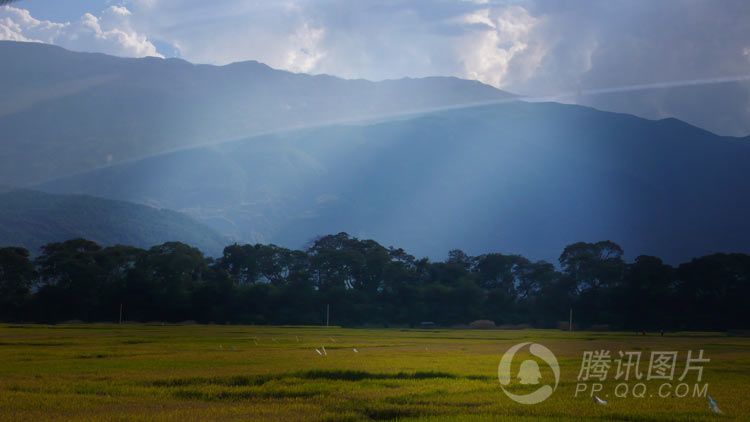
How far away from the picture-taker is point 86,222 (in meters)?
135

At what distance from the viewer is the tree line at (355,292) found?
251ft

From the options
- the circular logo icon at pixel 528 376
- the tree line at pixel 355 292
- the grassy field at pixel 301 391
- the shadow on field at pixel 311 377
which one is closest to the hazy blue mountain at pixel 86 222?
the tree line at pixel 355 292

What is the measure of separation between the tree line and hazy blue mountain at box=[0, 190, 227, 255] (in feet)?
159

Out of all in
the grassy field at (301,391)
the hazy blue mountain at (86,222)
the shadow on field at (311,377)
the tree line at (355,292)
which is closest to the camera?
the grassy field at (301,391)

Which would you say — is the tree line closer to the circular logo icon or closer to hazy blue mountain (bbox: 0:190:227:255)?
hazy blue mountain (bbox: 0:190:227:255)

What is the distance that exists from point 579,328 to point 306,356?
57.4m

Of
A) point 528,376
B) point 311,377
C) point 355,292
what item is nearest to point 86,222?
point 355,292

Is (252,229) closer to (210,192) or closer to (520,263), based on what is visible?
(210,192)

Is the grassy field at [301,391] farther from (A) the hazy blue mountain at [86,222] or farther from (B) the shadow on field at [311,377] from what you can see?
(A) the hazy blue mountain at [86,222]

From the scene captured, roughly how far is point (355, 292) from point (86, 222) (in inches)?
2812

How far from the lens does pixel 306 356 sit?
2977 centimetres

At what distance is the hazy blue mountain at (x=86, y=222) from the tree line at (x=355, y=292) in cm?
4832

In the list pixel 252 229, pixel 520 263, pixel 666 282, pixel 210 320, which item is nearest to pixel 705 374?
pixel 666 282

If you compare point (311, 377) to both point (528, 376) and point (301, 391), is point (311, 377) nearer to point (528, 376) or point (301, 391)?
point (301, 391)
